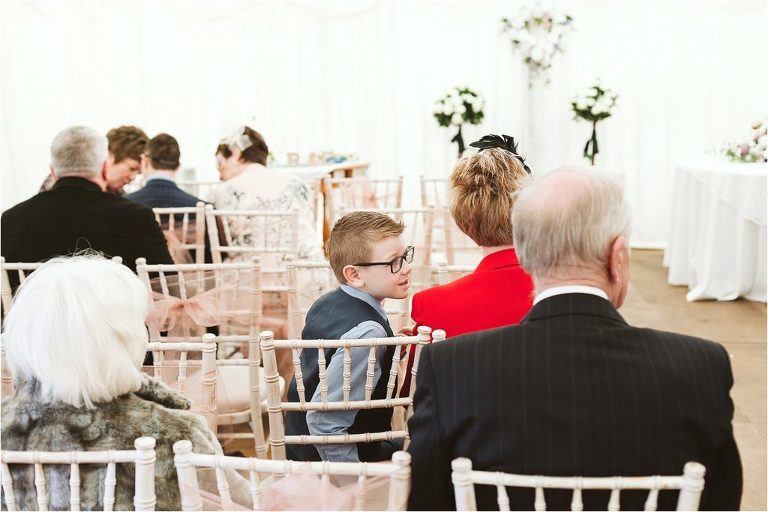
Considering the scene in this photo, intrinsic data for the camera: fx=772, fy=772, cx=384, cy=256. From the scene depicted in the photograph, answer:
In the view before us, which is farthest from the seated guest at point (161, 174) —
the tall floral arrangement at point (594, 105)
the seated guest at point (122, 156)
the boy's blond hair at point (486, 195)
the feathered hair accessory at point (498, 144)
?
the tall floral arrangement at point (594, 105)

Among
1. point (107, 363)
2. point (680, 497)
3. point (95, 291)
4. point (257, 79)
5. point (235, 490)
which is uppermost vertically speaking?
point (257, 79)

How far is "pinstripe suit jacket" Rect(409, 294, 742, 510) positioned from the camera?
113 cm

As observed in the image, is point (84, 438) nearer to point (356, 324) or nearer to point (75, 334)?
point (75, 334)

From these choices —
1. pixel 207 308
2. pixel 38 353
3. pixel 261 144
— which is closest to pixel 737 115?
pixel 261 144

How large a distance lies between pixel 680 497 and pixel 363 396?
88 cm

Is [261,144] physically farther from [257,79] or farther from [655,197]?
[655,197]

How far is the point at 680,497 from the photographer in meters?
1.04

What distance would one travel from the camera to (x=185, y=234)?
3.69 m

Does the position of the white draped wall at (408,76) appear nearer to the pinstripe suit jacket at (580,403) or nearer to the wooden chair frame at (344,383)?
the wooden chair frame at (344,383)

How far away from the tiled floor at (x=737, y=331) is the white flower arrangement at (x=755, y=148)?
1010mm

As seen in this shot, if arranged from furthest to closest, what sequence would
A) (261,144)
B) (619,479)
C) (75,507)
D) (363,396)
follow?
(261,144), (363,396), (75,507), (619,479)

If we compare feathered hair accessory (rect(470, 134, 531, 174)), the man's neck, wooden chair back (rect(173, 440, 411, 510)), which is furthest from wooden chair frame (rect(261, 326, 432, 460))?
the man's neck

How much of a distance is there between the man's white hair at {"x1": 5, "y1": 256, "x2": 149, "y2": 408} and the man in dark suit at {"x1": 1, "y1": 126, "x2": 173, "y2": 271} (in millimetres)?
1734

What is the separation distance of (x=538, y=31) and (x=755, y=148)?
2898 mm
